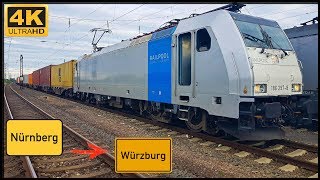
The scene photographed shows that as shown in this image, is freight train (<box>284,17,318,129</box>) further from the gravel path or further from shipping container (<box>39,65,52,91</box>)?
shipping container (<box>39,65,52,91</box>)

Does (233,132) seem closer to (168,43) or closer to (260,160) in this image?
(260,160)

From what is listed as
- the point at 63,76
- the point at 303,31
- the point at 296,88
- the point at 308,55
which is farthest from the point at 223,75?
the point at 63,76

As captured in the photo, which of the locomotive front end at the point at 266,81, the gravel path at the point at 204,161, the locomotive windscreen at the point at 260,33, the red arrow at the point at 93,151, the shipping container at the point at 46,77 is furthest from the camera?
the shipping container at the point at 46,77

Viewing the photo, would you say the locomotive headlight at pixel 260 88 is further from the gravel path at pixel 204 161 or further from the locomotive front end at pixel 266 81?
the gravel path at pixel 204 161

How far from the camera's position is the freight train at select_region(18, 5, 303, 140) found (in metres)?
8.27

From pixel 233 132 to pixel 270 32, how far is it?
3.17m

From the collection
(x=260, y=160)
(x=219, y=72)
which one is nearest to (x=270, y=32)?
(x=219, y=72)

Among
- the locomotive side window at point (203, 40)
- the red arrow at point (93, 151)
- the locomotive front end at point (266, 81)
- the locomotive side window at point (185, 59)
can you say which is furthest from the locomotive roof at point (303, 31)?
the red arrow at point (93, 151)

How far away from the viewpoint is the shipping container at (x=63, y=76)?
29094 millimetres

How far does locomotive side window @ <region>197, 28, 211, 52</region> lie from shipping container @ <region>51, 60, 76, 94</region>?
20316 mm

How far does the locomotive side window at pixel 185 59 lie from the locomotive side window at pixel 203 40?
531 mm

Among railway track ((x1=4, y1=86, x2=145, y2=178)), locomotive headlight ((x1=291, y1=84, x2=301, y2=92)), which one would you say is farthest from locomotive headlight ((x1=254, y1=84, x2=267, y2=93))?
railway track ((x1=4, y1=86, x2=145, y2=178))

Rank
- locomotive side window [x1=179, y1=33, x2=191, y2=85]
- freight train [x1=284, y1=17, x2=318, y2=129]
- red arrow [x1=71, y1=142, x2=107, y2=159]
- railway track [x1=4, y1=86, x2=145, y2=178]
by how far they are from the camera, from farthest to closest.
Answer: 1. freight train [x1=284, y1=17, x2=318, y2=129]
2. locomotive side window [x1=179, y1=33, x2=191, y2=85]
3. red arrow [x1=71, y1=142, x2=107, y2=159]
4. railway track [x1=4, y1=86, x2=145, y2=178]

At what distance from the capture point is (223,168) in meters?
7.01
